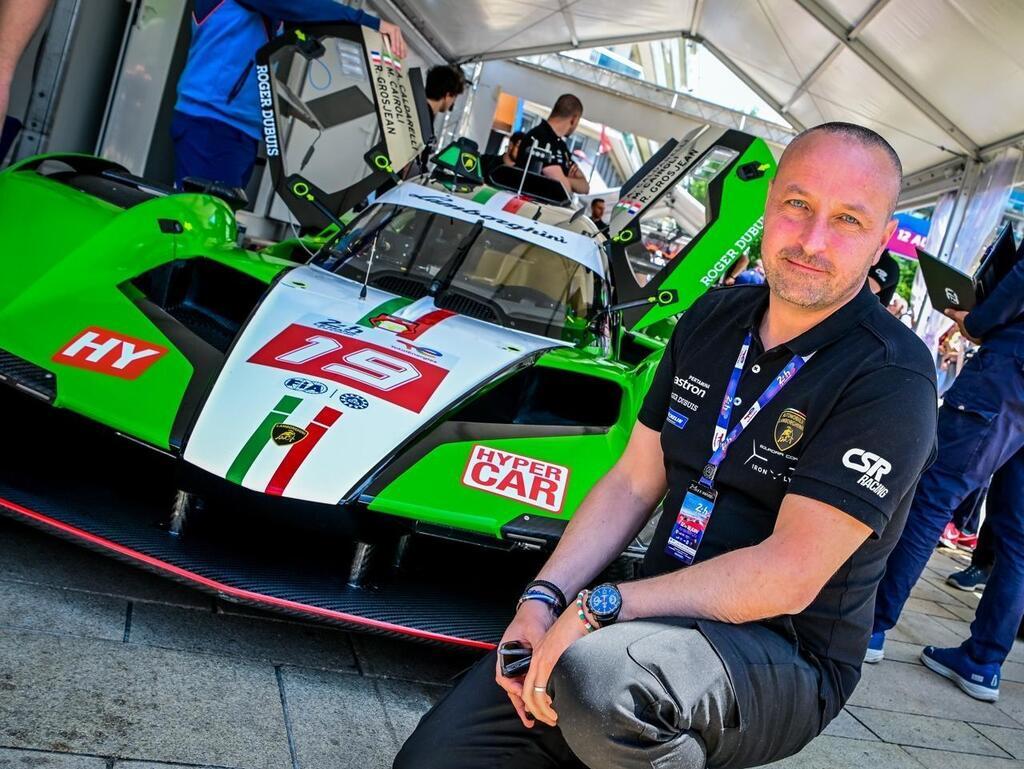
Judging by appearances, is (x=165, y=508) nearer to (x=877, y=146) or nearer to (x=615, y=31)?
(x=877, y=146)

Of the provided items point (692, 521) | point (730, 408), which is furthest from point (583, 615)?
point (730, 408)

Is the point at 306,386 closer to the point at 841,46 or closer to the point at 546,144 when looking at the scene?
the point at 546,144

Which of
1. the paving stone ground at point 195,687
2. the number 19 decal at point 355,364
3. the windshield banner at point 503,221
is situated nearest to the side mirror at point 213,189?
the windshield banner at point 503,221

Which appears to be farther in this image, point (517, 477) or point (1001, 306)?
point (1001, 306)

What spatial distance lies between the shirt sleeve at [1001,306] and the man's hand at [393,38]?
2.60 metres

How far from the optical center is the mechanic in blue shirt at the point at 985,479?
3.89 meters

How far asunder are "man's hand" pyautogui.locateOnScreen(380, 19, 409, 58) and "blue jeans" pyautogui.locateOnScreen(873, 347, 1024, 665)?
271 centimetres

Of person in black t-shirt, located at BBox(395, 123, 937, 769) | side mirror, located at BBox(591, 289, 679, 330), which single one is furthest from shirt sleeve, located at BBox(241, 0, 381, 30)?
person in black t-shirt, located at BBox(395, 123, 937, 769)

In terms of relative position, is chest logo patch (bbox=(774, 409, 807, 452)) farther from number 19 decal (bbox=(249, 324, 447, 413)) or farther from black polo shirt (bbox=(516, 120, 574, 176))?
black polo shirt (bbox=(516, 120, 574, 176))

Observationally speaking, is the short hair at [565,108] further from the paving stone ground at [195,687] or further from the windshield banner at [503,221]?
the paving stone ground at [195,687]

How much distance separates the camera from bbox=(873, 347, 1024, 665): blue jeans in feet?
12.8

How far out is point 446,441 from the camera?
2.88 metres

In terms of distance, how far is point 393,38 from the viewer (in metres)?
4.56

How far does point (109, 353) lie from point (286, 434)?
23.1 inches
